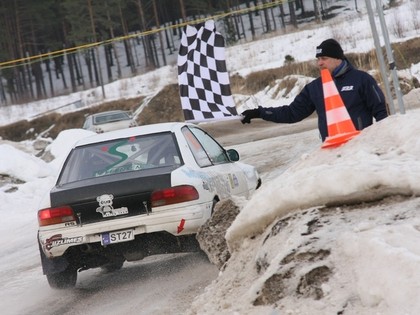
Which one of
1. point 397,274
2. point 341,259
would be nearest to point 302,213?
point 341,259

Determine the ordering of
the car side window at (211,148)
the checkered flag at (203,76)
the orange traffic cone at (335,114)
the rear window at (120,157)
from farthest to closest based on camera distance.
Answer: the checkered flag at (203,76)
the car side window at (211,148)
the rear window at (120,157)
the orange traffic cone at (335,114)

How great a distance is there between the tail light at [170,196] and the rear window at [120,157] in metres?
0.45

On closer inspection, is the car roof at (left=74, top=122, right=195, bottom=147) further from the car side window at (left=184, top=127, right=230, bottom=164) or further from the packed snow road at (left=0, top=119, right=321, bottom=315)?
the packed snow road at (left=0, top=119, right=321, bottom=315)

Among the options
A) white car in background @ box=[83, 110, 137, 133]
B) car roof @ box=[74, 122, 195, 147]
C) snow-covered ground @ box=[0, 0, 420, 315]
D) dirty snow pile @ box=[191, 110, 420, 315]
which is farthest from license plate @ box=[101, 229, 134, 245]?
white car in background @ box=[83, 110, 137, 133]

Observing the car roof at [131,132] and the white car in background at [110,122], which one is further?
the white car in background at [110,122]

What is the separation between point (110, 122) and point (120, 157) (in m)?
16.7

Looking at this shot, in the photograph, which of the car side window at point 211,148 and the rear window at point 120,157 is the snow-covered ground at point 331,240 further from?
the car side window at point 211,148

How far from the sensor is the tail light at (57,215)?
18.9 ft

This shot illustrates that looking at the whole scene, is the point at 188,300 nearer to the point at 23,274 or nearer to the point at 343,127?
the point at 343,127

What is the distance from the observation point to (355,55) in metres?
32.4

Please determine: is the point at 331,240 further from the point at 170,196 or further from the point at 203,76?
the point at 203,76

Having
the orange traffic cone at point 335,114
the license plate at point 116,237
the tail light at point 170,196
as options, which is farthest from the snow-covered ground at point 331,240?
the tail light at point 170,196

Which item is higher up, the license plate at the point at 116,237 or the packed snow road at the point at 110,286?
the license plate at the point at 116,237

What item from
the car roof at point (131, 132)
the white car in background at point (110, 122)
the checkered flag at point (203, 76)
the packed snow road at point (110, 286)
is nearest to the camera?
the packed snow road at point (110, 286)
